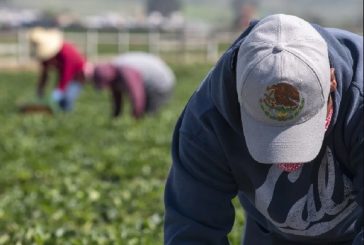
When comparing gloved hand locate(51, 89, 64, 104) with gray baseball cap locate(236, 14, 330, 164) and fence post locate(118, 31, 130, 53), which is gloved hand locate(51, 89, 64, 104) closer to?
gray baseball cap locate(236, 14, 330, 164)

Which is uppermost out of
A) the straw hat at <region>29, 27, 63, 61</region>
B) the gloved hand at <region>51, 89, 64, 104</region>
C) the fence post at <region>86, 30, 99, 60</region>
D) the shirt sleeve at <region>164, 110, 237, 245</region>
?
the shirt sleeve at <region>164, 110, 237, 245</region>

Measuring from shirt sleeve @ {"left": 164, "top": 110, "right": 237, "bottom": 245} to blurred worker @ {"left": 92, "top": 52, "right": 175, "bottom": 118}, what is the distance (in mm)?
7304

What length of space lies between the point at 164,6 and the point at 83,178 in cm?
6886

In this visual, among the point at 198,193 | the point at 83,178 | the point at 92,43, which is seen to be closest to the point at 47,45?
the point at 83,178

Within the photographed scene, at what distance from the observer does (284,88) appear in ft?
7.73

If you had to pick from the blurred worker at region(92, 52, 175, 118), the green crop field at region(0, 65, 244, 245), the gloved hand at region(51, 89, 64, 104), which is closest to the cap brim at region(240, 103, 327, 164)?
the green crop field at region(0, 65, 244, 245)

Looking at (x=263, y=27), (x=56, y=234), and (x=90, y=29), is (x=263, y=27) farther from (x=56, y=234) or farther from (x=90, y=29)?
(x=90, y=29)

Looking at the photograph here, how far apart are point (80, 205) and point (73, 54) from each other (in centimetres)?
627

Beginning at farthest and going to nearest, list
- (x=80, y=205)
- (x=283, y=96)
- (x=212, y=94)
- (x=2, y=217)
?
(x=80, y=205)
(x=2, y=217)
(x=212, y=94)
(x=283, y=96)

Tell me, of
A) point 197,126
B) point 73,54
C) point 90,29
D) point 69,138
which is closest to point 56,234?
point 197,126

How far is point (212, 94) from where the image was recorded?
262cm

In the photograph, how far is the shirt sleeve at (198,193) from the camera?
273 cm

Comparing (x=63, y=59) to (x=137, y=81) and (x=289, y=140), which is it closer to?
(x=137, y=81)

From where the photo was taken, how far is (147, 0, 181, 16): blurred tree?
72.8m
